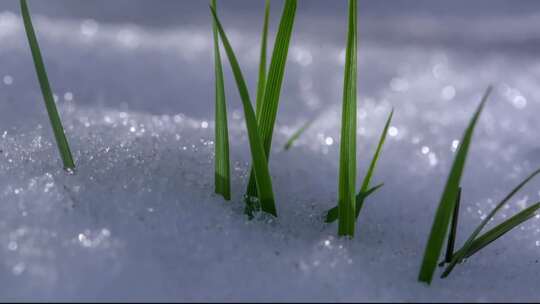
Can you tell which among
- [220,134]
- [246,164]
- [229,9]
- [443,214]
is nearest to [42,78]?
[220,134]

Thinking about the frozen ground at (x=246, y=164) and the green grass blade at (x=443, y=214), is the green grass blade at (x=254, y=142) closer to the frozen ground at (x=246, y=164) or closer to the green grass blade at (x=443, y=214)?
the frozen ground at (x=246, y=164)

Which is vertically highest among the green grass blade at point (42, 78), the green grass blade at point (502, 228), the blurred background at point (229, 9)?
the green grass blade at point (42, 78)

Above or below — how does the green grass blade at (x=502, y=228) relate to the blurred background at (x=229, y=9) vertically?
above

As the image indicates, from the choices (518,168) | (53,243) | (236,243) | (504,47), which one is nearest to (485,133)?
(518,168)

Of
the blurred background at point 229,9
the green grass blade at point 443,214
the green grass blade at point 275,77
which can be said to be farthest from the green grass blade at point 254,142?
the blurred background at point 229,9

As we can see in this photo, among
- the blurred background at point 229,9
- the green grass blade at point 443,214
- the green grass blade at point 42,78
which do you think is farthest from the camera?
the blurred background at point 229,9

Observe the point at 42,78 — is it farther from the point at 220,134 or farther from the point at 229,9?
the point at 229,9

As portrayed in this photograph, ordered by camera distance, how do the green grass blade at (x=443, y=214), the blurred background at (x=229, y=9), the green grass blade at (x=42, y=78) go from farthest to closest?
1. the blurred background at (x=229, y=9)
2. the green grass blade at (x=42, y=78)
3. the green grass blade at (x=443, y=214)

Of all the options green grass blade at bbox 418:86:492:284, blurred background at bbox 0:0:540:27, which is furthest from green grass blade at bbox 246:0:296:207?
blurred background at bbox 0:0:540:27

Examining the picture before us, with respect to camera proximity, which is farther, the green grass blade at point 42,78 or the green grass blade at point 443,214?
the green grass blade at point 42,78
